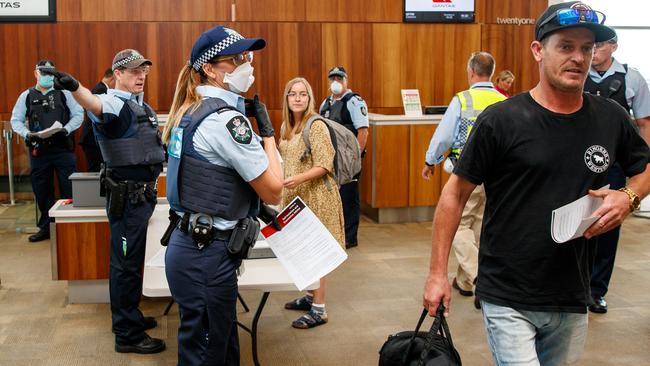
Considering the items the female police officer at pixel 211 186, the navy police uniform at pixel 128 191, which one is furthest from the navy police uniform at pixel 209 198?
the navy police uniform at pixel 128 191

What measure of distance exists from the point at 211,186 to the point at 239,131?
0.72 feet

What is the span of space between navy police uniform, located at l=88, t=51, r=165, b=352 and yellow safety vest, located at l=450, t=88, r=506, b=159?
1894 mm

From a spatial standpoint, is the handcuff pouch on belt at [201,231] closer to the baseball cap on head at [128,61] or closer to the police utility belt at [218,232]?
the police utility belt at [218,232]

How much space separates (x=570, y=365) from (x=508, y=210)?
52cm

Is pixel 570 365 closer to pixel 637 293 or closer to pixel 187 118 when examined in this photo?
pixel 187 118

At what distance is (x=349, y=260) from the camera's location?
6.43 metres

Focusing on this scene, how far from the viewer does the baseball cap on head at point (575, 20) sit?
216cm

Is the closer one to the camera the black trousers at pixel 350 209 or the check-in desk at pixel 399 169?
the black trousers at pixel 350 209

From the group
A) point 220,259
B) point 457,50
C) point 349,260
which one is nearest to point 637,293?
point 349,260

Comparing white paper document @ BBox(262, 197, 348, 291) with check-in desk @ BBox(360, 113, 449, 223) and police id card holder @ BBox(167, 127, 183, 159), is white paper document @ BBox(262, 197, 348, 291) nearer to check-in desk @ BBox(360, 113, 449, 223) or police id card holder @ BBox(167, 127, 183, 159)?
police id card holder @ BBox(167, 127, 183, 159)

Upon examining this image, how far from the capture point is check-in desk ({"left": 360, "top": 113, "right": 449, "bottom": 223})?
7910 millimetres

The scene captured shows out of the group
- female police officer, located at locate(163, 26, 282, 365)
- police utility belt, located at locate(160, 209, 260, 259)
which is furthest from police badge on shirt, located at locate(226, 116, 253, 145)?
police utility belt, located at locate(160, 209, 260, 259)

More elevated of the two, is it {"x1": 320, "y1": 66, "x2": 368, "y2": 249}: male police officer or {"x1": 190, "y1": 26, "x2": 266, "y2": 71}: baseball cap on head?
{"x1": 190, "y1": 26, "x2": 266, "y2": 71}: baseball cap on head

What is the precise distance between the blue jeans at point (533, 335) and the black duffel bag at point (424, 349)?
0.49 ft
